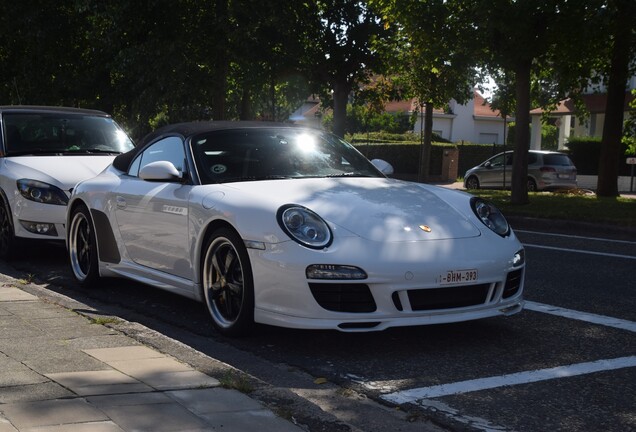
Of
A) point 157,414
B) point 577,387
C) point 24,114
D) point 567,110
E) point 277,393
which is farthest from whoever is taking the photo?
point 567,110

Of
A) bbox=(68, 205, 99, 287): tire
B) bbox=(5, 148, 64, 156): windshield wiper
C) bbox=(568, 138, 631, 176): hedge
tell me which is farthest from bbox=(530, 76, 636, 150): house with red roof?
bbox=(68, 205, 99, 287): tire

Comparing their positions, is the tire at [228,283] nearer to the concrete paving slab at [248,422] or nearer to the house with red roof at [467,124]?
the concrete paving slab at [248,422]

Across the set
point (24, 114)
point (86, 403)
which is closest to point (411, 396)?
point (86, 403)

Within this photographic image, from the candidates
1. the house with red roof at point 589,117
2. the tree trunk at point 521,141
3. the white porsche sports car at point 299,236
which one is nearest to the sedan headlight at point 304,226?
the white porsche sports car at point 299,236

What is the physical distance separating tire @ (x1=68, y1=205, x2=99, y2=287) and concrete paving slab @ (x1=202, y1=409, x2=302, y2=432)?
4008 millimetres

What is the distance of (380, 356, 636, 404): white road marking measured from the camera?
14.3 ft

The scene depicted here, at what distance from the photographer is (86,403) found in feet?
12.2

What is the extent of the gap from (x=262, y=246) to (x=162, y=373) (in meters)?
1.15

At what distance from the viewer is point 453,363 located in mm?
5000

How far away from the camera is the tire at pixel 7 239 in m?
9.08

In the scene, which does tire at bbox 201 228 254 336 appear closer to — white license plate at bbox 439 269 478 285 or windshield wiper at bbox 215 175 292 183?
windshield wiper at bbox 215 175 292 183

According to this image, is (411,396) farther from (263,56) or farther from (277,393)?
(263,56)

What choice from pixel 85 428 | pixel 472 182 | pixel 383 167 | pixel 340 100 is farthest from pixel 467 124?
pixel 85 428

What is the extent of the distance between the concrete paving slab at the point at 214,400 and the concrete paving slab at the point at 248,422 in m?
0.07
